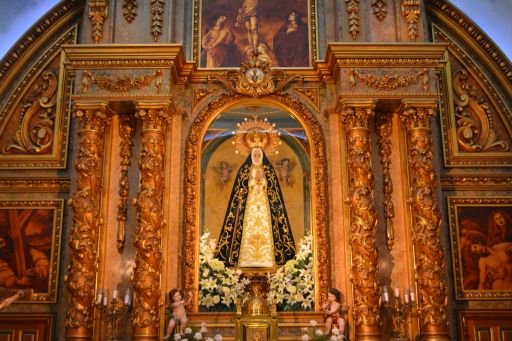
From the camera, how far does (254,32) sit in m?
10.5

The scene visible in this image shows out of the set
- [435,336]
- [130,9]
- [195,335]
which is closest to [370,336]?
[435,336]

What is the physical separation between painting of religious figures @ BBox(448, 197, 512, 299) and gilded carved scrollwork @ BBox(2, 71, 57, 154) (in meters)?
6.68

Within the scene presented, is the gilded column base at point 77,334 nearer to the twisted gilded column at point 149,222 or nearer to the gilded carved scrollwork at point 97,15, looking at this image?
the twisted gilded column at point 149,222

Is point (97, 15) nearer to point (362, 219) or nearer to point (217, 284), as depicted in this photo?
point (217, 284)

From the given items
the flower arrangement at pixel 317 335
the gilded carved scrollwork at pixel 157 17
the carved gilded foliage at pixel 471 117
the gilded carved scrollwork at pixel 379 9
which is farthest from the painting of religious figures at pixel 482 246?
the gilded carved scrollwork at pixel 157 17

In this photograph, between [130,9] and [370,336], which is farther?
[130,9]

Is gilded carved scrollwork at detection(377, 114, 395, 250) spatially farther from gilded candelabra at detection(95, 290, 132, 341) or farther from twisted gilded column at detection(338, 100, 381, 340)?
gilded candelabra at detection(95, 290, 132, 341)


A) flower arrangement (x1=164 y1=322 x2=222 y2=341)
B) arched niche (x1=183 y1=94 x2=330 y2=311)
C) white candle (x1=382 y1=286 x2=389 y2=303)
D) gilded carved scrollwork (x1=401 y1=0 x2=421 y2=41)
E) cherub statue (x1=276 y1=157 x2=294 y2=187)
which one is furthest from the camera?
gilded carved scrollwork (x1=401 y1=0 x2=421 y2=41)

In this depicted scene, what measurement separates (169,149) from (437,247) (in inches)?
164

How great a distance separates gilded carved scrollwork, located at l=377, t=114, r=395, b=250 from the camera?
9.36 meters

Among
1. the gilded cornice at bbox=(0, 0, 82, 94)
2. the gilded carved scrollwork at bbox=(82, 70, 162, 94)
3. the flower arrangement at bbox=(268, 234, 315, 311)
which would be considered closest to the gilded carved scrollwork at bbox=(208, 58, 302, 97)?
the gilded carved scrollwork at bbox=(82, 70, 162, 94)

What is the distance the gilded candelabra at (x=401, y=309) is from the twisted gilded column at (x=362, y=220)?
272 mm

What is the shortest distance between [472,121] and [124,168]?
228 inches

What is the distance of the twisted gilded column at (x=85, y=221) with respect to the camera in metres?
8.52
